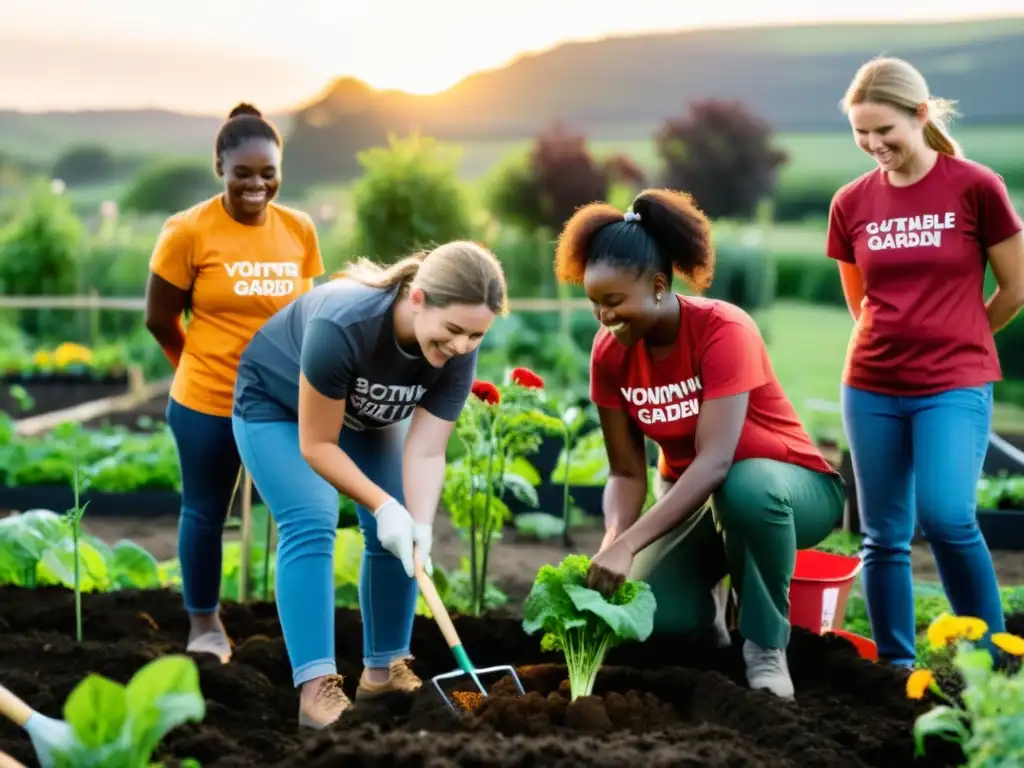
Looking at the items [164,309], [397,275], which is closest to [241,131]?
[164,309]

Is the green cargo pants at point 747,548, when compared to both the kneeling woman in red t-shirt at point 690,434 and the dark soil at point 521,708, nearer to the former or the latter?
the kneeling woman in red t-shirt at point 690,434

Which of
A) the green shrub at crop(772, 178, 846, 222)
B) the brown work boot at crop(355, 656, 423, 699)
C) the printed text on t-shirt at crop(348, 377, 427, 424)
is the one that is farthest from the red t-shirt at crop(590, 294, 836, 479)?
the green shrub at crop(772, 178, 846, 222)

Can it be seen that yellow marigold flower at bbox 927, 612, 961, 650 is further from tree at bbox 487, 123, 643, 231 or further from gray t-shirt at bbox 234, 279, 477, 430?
tree at bbox 487, 123, 643, 231

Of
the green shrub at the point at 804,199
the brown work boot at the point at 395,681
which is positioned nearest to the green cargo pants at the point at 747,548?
the brown work boot at the point at 395,681

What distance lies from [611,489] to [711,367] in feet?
1.42

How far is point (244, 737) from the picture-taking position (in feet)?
8.91

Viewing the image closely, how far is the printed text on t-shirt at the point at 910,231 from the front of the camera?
3094 millimetres

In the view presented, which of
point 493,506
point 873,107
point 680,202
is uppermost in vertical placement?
point 873,107

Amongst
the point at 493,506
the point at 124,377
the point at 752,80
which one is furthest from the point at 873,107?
the point at 752,80

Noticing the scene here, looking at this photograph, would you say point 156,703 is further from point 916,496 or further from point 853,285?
point 853,285

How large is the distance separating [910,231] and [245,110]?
1.78m

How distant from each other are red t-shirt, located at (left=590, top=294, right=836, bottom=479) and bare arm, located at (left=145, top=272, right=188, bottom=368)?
3.84ft

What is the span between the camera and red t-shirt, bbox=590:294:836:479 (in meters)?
2.88

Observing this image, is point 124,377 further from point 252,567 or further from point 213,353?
point 213,353
